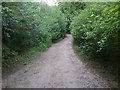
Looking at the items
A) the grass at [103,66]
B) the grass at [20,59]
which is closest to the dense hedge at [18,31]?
the grass at [20,59]

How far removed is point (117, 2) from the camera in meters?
4.34

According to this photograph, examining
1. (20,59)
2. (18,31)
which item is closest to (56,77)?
(20,59)

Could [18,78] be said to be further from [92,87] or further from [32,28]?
→ [32,28]

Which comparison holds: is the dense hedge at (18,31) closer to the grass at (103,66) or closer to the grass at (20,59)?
the grass at (20,59)

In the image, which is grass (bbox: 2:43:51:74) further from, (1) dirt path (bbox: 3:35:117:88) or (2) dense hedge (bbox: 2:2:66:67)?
(1) dirt path (bbox: 3:35:117:88)

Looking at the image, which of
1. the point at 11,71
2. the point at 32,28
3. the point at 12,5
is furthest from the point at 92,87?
the point at 32,28

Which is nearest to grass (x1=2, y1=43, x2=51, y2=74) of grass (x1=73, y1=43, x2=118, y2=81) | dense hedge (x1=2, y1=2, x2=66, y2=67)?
dense hedge (x1=2, y1=2, x2=66, y2=67)

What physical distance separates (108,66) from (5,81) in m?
3.28

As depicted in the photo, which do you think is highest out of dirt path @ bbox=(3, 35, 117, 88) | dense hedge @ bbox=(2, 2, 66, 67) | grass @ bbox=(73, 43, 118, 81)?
dense hedge @ bbox=(2, 2, 66, 67)

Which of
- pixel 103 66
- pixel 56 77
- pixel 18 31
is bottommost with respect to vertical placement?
pixel 56 77

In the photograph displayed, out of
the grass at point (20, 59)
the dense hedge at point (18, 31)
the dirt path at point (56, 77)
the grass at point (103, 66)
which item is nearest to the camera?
the dirt path at point (56, 77)

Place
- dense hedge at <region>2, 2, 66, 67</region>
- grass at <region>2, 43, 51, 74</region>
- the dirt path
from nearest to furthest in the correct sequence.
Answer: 1. the dirt path
2. grass at <region>2, 43, 51, 74</region>
3. dense hedge at <region>2, 2, 66, 67</region>

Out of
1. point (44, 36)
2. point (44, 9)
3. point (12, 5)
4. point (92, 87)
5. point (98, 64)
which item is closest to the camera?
point (92, 87)

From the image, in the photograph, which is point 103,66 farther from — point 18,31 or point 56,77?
point 18,31
